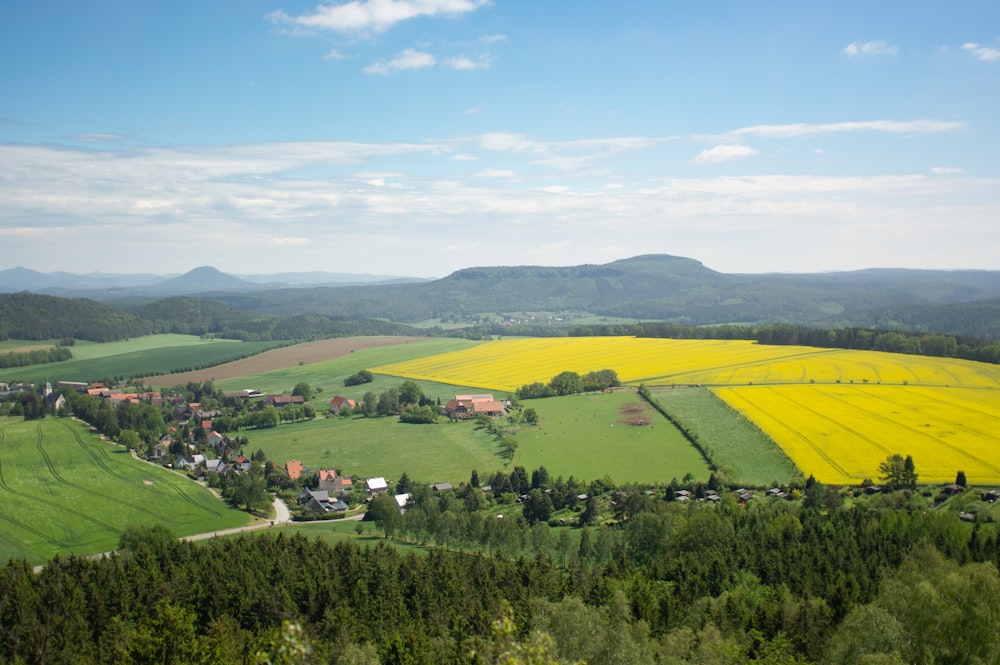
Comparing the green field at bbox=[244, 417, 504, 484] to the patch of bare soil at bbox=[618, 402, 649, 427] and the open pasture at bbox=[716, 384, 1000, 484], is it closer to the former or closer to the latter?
the patch of bare soil at bbox=[618, 402, 649, 427]

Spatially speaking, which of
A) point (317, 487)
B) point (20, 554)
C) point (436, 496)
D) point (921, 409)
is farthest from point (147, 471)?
point (921, 409)

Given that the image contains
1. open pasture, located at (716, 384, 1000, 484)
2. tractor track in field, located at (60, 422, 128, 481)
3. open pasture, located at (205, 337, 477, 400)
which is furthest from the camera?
open pasture, located at (205, 337, 477, 400)

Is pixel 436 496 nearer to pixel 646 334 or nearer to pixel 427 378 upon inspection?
pixel 427 378

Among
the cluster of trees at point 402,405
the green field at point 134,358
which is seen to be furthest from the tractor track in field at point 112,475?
the green field at point 134,358

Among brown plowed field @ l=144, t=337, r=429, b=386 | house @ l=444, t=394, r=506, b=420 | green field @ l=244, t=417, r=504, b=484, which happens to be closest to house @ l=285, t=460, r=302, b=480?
green field @ l=244, t=417, r=504, b=484

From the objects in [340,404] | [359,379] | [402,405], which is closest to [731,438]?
[402,405]

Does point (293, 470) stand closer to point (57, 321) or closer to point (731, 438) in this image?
point (731, 438)
